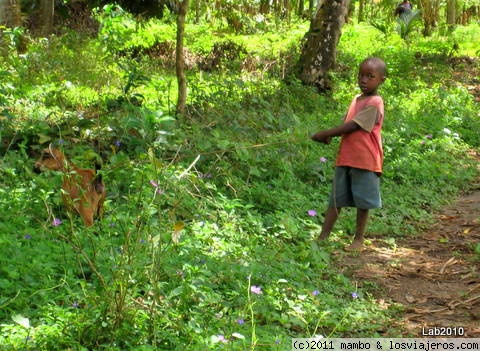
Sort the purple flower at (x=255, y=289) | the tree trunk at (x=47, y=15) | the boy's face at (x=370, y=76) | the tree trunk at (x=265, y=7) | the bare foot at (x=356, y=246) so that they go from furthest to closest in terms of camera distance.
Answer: the tree trunk at (x=265, y=7) < the tree trunk at (x=47, y=15) < the bare foot at (x=356, y=246) < the boy's face at (x=370, y=76) < the purple flower at (x=255, y=289)

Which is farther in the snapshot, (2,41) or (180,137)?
(2,41)

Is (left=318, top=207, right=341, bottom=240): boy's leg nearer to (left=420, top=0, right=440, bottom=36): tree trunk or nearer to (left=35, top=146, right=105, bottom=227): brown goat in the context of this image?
(left=35, top=146, right=105, bottom=227): brown goat

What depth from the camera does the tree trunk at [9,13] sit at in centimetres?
1170

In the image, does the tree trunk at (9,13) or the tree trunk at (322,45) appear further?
the tree trunk at (9,13)

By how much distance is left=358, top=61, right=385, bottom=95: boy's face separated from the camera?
564 centimetres

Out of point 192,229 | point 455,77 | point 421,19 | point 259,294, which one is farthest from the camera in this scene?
point 421,19

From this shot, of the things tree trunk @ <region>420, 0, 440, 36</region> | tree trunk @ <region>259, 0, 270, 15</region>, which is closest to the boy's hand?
tree trunk @ <region>420, 0, 440, 36</region>

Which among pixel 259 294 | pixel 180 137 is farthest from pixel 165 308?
pixel 180 137

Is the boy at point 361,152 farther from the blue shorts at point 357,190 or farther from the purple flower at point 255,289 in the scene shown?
the purple flower at point 255,289

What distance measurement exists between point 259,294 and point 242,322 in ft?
1.93

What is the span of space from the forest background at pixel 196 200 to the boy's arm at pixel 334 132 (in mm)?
152

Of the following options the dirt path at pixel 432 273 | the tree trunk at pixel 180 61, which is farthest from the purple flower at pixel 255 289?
the tree trunk at pixel 180 61

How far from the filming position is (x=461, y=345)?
4.00 metres

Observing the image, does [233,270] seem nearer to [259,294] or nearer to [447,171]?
[259,294]
